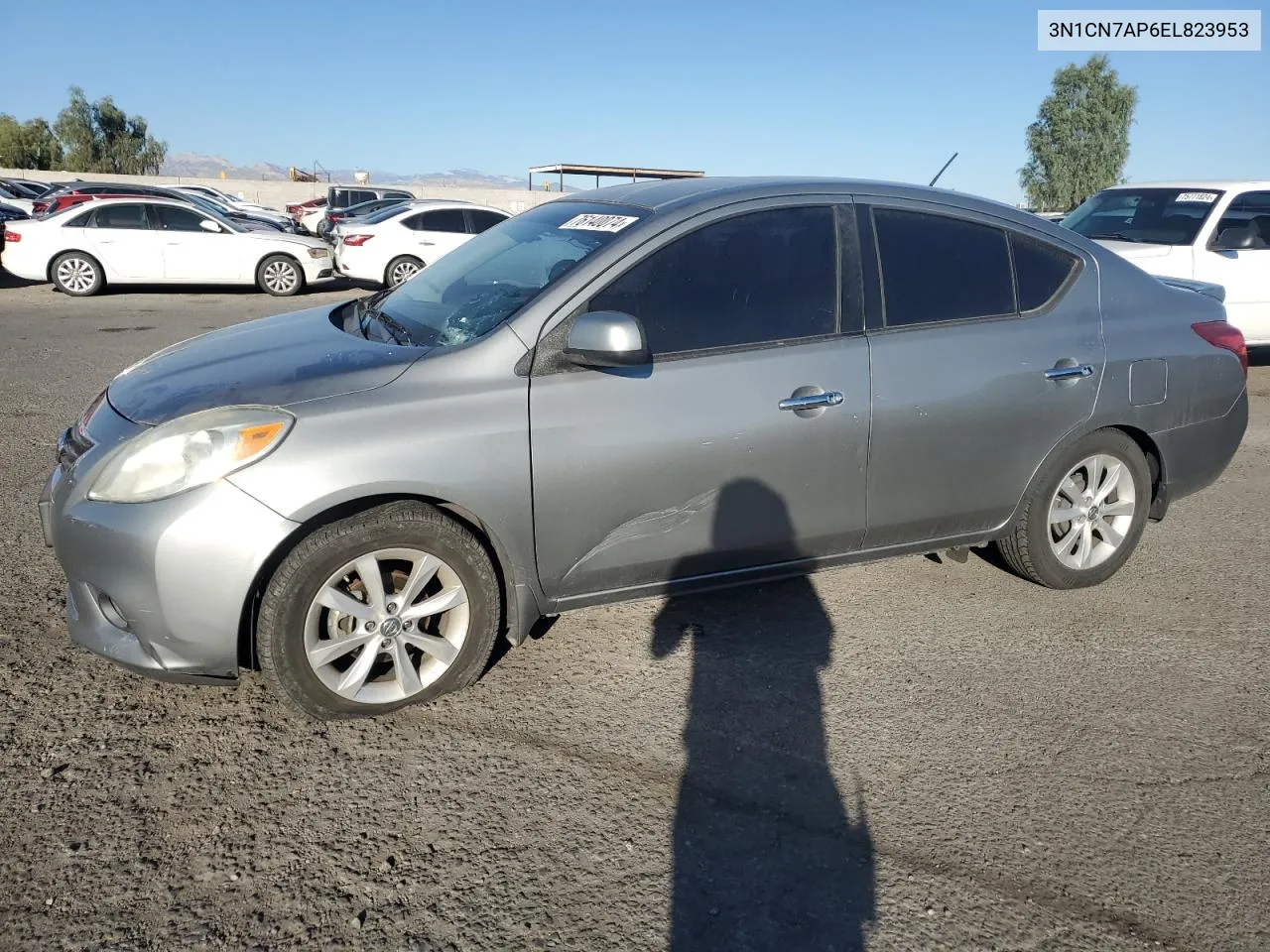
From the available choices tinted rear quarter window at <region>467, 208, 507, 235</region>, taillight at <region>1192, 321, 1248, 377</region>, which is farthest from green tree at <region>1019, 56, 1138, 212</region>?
taillight at <region>1192, 321, 1248, 377</region>

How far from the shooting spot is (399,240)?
1578cm

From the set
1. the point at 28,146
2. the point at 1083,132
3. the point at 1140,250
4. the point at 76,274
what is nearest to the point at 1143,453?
the point at 1140,250

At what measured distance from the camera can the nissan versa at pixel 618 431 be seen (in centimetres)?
291

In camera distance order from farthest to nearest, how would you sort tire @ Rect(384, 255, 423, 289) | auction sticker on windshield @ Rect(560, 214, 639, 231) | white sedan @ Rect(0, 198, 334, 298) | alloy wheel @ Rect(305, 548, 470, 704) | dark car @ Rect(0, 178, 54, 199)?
dark car @ Rect(0, 178, 54, 199), tire @ Rect(384, 255, 423, 289), white sedan @ Rect(0, 198, 334, 298), auction sticker on windshield @ Rect(560, 214, 639, 231), alloy wheel @ Rect(305, 548, 470, 704)

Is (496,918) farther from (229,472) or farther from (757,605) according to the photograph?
(757,605)

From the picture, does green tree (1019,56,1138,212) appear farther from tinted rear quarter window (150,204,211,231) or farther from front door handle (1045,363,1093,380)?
front door handle (1045,363,1093,380)

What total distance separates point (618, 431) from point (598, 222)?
94 cm

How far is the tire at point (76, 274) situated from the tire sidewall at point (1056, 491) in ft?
49.3

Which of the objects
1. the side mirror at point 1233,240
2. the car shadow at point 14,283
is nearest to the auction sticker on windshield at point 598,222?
the side mirror at point 1233,240

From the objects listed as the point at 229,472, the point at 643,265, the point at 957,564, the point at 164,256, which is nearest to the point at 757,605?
the point at 957,564

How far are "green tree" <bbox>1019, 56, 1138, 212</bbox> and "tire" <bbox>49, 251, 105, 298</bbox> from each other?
57.8 m

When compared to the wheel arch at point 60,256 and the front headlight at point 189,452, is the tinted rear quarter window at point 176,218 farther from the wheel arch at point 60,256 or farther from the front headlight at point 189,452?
the front headlight at point 189,452

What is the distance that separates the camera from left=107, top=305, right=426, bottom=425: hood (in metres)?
3.05

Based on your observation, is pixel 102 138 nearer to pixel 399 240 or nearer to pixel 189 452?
pixel 399 240
